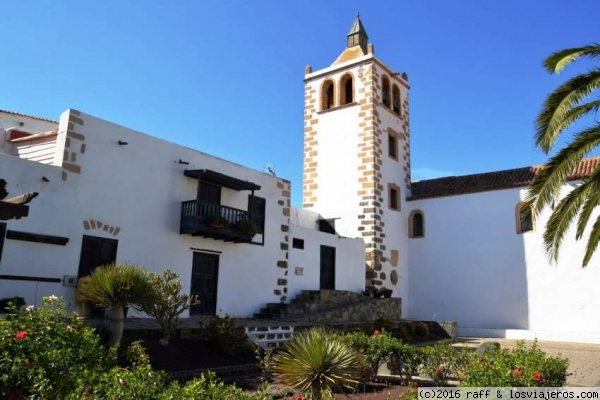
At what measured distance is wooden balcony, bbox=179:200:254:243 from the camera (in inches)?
546

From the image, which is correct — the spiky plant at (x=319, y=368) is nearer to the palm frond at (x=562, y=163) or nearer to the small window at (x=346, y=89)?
the palm frond at (x=562, y=163)

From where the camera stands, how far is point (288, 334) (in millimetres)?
12766

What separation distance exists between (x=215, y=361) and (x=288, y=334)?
3.26m

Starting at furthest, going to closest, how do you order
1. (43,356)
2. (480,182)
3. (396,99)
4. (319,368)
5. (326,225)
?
(396,99) → (326,225) → (480,182) → (319,368) → (43,356)

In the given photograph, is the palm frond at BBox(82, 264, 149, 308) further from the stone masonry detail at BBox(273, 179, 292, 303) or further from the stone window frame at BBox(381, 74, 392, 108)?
the stone window frame at BBox(381, 74, 392, 108)

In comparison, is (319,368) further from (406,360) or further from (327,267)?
(327,267)

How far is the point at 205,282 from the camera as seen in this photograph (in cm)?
1480

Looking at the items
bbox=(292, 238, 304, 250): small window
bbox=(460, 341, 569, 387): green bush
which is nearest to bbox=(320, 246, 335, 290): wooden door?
bbox=(292, 238, 304, 250): small window

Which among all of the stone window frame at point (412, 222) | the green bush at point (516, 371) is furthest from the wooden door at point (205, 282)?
the stone window frame at point (412, 222)

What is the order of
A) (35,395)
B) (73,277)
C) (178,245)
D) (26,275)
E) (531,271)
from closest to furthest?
(35,395) → (26,275) → (73,277) → (178,245) → (531,271)

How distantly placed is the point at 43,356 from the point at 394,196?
786 inches

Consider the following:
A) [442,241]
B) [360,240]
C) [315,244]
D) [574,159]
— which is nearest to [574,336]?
[442,241]

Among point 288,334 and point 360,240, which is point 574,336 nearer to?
point 360,240

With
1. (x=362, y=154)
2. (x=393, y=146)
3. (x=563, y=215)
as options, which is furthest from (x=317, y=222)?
(x=563, y=215)
